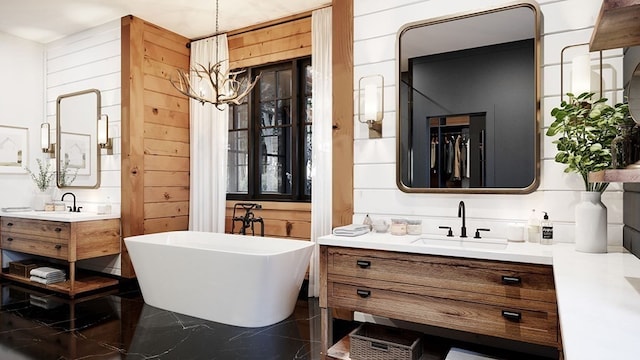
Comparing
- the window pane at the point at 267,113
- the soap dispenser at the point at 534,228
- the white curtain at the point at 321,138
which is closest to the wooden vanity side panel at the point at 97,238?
the window pane at the point at 267,113

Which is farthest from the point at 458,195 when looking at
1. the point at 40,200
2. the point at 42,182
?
the point at 42,182

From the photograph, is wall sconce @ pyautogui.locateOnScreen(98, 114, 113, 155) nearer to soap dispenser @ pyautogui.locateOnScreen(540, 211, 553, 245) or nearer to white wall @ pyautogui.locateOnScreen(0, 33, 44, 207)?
white wall @ pyautogui.locateOnScreen(0, 33, 44, 207)

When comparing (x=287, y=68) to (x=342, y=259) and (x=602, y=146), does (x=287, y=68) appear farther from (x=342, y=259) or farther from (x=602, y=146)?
(x=602, y=146)

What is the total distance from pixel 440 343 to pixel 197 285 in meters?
2.00

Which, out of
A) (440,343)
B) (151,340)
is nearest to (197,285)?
(151,340)

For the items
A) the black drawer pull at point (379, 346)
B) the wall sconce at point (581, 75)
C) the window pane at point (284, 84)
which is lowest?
the black drawer pull at point (379, 346)

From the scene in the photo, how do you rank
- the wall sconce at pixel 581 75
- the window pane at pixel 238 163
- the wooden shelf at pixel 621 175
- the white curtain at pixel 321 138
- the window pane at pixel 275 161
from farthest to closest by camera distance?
the window pane at pixel 238 163 → the window pane at pixel 275 161 → the white curtain at pixel 321 138 → the wall sconce at pixel 581 75 → the wooden shelf at pixel 621 175

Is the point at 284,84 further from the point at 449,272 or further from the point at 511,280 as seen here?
the point at 511,280

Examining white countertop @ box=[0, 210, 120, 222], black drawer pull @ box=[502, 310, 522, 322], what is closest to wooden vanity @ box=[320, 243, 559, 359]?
black drawer pull @ box=[502, 310, 522, 322]

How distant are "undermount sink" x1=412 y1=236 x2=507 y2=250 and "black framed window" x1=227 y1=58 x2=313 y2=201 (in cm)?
186

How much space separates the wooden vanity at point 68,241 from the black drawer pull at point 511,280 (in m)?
3.95

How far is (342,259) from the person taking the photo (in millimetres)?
2572

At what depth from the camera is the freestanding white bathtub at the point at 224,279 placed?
313 centimetres

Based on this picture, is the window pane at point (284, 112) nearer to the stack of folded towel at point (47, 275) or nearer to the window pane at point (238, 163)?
the window pane at point (238, 163)
